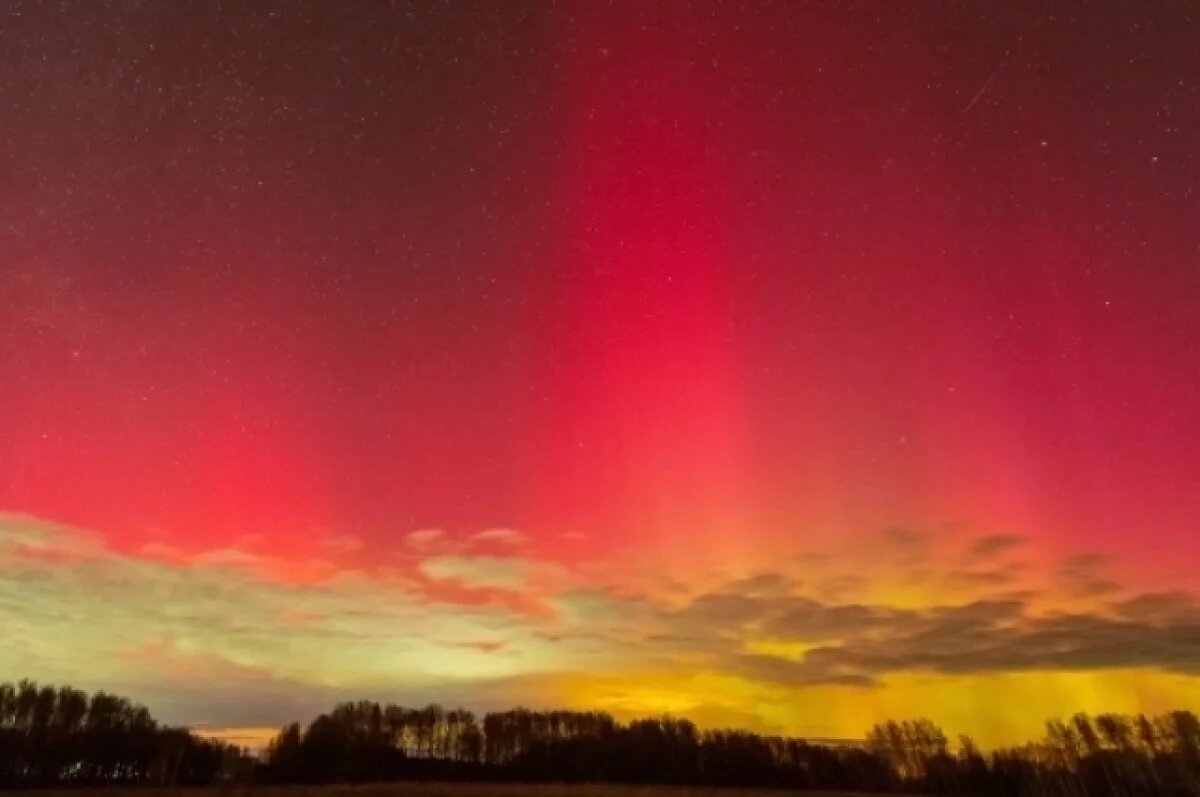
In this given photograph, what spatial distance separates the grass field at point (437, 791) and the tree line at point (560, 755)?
35.7 ft

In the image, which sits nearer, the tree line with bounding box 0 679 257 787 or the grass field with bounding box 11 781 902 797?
the grass field with bounding box 11 781 902 797

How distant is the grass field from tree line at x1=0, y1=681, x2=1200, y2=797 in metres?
10.9

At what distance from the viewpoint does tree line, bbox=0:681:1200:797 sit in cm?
11194

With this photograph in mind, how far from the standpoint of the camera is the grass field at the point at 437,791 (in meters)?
89.9

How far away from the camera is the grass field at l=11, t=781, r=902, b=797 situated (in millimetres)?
89938

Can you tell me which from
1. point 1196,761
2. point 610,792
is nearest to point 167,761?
point 610,792

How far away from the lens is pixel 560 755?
469ft

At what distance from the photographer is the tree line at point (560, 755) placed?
111938mm

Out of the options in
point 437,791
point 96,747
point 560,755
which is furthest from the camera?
point 560,755

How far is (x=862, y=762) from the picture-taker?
160 m

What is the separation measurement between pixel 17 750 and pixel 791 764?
385ft

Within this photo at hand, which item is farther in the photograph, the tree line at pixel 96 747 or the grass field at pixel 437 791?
the tree line at pixel 96 747

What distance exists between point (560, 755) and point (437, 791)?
47358 millimetres

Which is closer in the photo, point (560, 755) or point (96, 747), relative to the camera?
point (96, 747)
